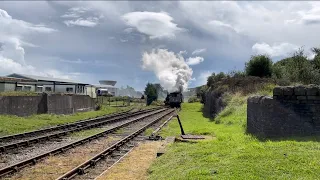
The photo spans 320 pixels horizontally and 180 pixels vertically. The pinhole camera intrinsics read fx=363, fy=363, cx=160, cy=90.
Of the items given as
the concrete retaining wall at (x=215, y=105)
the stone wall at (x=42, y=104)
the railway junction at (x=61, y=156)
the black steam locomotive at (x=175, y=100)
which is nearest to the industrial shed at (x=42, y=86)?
the stone wall at (x=42, y=104)

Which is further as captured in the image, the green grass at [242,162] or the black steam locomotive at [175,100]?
the black steam locomotive at [175,100]

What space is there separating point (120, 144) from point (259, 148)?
23.1 feet

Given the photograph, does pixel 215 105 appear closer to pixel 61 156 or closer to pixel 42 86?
pixel 61 156

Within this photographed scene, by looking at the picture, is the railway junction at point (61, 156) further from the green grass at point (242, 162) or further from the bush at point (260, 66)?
the bush at point (260, 66)

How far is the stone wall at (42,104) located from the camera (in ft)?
94.0

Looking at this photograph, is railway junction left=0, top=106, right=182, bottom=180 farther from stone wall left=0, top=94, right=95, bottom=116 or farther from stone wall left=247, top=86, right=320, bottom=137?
stone wall left=0, top=94, right=95, bottom=116

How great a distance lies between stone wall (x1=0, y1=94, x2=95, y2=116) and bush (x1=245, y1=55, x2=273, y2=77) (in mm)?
21863

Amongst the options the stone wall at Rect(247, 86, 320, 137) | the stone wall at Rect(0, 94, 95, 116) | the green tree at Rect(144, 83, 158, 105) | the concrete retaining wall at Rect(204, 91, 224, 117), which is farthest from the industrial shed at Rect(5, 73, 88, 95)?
the stone wall at Rect(247, 86, 320, 137)

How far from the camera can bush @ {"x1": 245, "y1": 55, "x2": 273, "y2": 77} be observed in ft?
152

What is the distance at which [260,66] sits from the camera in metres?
46.8

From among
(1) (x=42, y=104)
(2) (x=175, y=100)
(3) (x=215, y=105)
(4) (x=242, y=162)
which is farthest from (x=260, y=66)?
(4) (x=242, y=162)

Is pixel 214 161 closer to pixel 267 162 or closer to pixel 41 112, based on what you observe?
pixel 267 162

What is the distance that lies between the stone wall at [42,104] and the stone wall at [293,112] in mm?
21378

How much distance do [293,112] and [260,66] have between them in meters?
34.8
